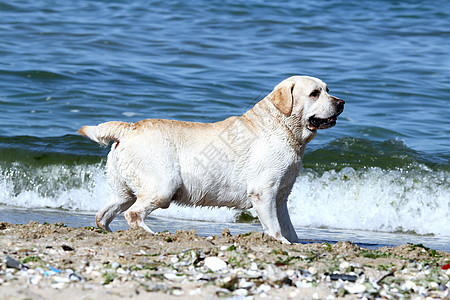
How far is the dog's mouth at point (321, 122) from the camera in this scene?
21.6 ft

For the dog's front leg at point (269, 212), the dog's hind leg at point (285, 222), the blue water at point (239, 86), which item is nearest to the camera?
the dog's front leg at point (269, 212)

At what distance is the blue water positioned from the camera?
10.2 m

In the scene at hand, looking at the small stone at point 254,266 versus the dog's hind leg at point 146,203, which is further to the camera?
the dog's hind leg at point 146,203

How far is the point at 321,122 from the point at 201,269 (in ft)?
7.48

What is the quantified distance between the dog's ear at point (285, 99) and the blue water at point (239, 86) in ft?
9.94

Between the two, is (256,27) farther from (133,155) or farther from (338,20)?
(133,155)

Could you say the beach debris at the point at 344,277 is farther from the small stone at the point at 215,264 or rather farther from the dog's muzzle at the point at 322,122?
the dog's muzzle at the point at 322,122

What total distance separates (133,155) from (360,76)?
11.1 m

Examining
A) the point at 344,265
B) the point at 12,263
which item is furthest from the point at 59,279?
the point at 344,265

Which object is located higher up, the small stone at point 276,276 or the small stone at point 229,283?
the small stone at point 276,276

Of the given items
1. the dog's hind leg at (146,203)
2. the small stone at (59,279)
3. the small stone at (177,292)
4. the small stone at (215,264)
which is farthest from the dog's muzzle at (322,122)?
the small stone at (59,279)

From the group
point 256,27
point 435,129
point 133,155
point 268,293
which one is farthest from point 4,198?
point 256,27

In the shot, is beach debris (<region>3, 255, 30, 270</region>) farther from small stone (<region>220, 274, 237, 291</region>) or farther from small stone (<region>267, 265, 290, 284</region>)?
small stone (<region>267, 265, 290, 284</region>)

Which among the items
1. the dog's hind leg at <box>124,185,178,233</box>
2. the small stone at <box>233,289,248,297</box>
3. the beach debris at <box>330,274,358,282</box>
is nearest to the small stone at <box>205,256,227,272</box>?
the small stone at <box>233,289,248,297</box>
